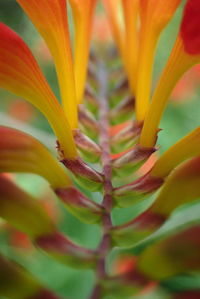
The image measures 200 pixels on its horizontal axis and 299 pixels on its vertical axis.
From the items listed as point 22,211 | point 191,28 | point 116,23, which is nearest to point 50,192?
point 116,23

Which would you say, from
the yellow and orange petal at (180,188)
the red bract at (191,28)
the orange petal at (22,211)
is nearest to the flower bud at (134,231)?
the yellow and orange petal at (180,188)

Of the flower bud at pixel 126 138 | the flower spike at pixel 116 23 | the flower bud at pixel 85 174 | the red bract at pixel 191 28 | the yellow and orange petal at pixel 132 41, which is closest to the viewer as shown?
the red bract at pixel 191 28

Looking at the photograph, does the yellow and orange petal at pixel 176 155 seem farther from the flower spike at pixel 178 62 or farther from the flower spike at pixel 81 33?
the flower spike at pixel 81 33

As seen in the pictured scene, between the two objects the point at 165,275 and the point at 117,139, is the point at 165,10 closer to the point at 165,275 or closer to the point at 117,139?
the point at 117,139

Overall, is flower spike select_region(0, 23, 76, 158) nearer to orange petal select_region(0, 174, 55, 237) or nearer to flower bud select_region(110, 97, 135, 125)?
orange petal select_region(0, 174, 55, 237)

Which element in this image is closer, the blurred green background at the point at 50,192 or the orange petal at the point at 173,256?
the orange petal at the point at 173,256

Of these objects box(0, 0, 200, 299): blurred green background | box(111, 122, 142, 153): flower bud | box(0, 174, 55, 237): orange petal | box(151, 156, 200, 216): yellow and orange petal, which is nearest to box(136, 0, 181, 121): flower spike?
box(111, 122, 142, 153): flower bud

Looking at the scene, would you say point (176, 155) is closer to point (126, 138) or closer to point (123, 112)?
point (126, 138)
